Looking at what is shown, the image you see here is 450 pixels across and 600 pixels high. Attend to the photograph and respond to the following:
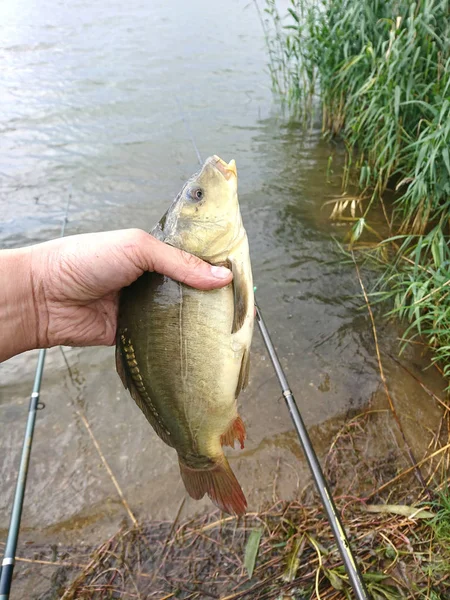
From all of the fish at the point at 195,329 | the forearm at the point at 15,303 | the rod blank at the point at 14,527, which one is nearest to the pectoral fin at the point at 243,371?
the fish at the point at 195,329

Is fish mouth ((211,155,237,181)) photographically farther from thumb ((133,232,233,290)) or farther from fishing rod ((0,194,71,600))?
fishing rod ((0,194,71,600))

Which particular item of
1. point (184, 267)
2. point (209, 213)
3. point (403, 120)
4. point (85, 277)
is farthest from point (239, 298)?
point (403, 120)

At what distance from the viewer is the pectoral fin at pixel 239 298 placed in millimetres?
1668

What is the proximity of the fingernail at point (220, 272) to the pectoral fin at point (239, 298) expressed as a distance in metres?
0.05

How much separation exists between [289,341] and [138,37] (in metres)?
11.5

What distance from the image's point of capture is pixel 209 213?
1.67 metres

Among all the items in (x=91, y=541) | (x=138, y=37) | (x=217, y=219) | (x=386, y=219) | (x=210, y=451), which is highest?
(x=138, y=37)

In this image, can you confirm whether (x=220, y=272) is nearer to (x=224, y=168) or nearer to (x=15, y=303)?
(x=224, y=168)

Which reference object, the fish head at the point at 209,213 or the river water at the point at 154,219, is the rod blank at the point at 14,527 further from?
the fish head at the point at 209,213

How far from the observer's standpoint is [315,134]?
300 inches

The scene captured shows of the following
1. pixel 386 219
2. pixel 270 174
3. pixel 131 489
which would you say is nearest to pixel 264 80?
pixel 270 174

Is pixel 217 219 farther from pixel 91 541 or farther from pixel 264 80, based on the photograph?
pixel 264 80

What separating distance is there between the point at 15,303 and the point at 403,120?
430cm

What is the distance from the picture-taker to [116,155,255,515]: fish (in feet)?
5.40
